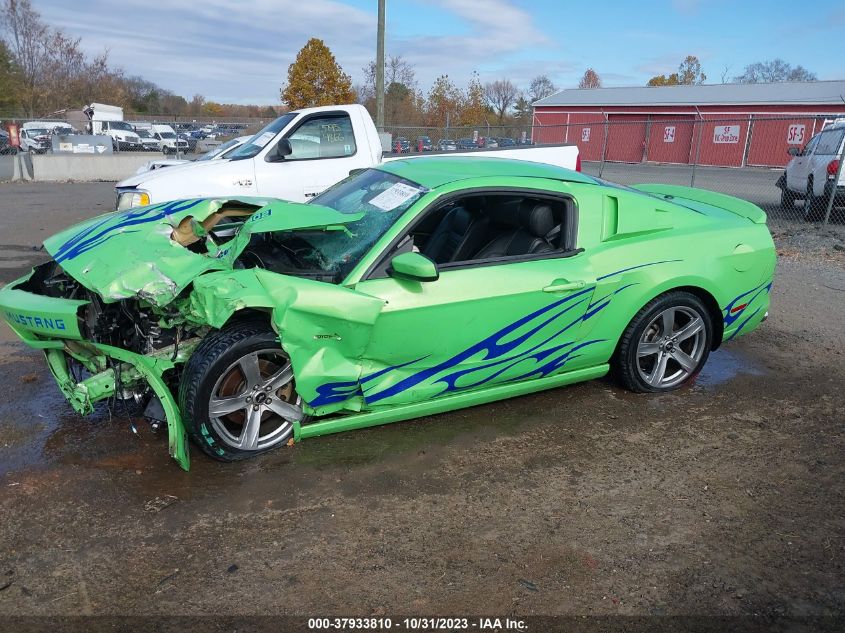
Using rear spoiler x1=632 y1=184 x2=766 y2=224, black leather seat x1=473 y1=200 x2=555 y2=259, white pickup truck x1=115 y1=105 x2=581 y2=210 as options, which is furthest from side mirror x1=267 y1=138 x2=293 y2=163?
black leather seat x1=473 y1=200 x2=555 y2=259

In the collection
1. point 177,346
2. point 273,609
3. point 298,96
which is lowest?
point 273,609

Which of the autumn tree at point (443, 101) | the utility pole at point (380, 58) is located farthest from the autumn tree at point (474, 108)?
the utility pole at point (380, 58)

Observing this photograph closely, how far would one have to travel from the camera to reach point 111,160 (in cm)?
2109

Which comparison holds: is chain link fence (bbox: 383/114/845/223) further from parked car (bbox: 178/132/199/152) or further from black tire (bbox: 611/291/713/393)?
Answer: parked car (bbox: 178/132/199/152)

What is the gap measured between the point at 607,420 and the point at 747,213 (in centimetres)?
201

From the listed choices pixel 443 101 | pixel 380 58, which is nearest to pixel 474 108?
pixel 443 101

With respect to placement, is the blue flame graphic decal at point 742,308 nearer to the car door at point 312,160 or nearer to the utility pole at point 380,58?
the car door at point 312,160

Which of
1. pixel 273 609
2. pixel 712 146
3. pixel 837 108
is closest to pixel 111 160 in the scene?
pixel 273 609

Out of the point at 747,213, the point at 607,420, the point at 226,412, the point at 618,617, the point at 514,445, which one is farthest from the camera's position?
the point at 747,213

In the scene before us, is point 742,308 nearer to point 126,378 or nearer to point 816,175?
point 126,378

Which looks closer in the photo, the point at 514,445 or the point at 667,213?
the point at 514,445

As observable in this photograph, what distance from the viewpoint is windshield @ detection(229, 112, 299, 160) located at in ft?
27.7

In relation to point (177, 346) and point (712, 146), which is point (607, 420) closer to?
point (177, 346)

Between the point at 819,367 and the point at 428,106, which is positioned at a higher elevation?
the point at 428,106
